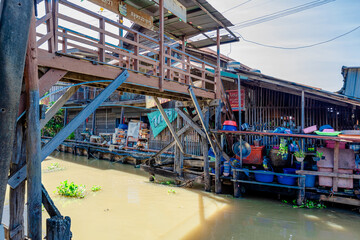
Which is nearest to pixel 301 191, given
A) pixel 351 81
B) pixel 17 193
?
pixel 351 81

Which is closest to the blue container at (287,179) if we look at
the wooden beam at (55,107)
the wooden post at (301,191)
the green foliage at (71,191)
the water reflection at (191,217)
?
the wooden post at (301,191)

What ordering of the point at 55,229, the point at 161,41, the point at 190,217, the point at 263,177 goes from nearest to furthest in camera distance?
the point at 55,229 → the point at 161,41 → the point at 190,217 → the point at 263,177

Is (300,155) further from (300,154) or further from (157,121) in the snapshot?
(157,121)

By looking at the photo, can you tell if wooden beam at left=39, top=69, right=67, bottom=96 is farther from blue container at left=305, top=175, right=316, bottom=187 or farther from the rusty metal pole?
blue container at left=305, top=175, right=316, bottom=187

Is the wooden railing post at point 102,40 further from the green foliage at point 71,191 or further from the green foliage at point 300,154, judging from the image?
the green foliage at point 300,154

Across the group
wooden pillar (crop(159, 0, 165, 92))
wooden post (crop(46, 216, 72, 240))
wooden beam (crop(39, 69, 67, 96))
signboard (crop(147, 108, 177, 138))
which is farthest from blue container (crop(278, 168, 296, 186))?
signboard (crop(147, 108, 177, 138))

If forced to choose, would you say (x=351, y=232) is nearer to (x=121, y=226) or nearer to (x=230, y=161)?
(x=230, y=161)

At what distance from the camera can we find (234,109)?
11422 millimetres

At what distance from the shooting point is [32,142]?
370cm

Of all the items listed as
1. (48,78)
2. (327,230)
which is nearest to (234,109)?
(327,230)

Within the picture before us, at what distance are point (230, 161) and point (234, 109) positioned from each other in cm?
349

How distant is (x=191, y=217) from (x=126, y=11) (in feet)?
20.7

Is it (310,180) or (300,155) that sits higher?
(300,155)

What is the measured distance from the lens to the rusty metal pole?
1.47 m
